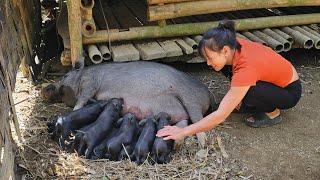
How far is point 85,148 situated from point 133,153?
48 centimetres

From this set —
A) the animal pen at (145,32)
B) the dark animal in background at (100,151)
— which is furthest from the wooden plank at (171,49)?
the dark animal in background at (100,151)

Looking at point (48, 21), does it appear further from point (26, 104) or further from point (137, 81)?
point (137, 81)

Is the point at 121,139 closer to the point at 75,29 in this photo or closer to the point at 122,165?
the point at 122,165

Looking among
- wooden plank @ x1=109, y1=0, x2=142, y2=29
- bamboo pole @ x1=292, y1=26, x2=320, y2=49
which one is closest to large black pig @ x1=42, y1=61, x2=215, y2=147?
wooden plank @ x1=109, y1=0, x2=142, y2=29

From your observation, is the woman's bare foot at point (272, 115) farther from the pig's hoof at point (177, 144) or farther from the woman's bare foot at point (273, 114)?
the pig's hoof at point (177, 144)

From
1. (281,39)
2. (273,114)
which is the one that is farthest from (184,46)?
(273,114)

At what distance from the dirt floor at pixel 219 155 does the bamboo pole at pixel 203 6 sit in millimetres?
1395

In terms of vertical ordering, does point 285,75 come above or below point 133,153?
above

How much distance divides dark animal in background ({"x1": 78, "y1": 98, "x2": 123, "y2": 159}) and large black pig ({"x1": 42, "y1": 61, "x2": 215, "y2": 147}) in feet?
0.95

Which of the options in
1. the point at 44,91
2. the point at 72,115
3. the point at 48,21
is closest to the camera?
the point at 72,115

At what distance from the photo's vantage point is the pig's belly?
5285 millimetres

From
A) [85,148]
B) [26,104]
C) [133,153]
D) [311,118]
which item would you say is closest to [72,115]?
[85,148]

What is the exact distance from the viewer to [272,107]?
5297mm

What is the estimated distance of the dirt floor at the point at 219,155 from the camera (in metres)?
4.49
